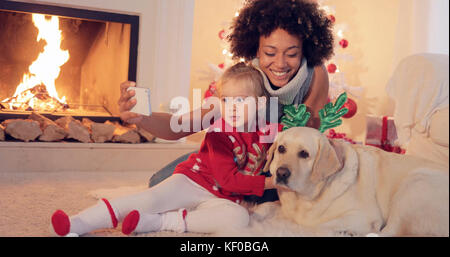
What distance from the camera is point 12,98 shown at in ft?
7.62

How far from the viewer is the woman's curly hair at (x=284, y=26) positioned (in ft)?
4.16

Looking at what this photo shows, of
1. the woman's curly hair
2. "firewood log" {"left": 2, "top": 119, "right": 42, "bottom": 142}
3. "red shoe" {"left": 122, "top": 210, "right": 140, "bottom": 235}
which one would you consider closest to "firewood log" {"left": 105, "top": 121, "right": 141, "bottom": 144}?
"firewood log" {"left": 2, "top": 119, "right": 42, "bottom": 142}

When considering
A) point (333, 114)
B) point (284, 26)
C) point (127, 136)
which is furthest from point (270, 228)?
point (127, 136)

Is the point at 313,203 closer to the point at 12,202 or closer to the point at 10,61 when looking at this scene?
the point at 12,202

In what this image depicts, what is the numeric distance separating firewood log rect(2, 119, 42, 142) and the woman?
0.97 meters

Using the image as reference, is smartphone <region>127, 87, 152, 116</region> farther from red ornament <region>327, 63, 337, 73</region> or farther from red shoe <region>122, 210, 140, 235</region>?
red ornament <region>327, 63, 337, 73</region>

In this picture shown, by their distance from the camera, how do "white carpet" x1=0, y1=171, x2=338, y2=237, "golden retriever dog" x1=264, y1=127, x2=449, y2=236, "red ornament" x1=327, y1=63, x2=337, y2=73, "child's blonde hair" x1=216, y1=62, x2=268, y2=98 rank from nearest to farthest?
"golden retriever dog" x1=264, y1=127, x2=449, y2=236
"white carpet" x1=0, y1=171, x2=338, y2=237
"child's blonde hair" x1=216, y1=62, x2=268, y2=98
"red ornament" x1=327, y1=63, x2=337, y2=73

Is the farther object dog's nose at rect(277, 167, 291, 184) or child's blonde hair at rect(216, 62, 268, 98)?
child's blonde hair at rect(216, 62, 268, 98)

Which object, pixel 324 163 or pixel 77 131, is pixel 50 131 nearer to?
pixel 77 131

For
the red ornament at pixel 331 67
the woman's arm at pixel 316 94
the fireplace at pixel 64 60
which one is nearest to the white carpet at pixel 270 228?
the woman's arm at pixel 316 94

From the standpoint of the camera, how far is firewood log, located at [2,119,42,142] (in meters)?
2.01

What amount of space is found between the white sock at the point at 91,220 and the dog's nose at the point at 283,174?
17.7 inches

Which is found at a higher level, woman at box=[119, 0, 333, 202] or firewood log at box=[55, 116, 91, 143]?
woman at box=[119, 0, 333, 202]

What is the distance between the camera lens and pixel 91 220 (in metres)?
1.04
